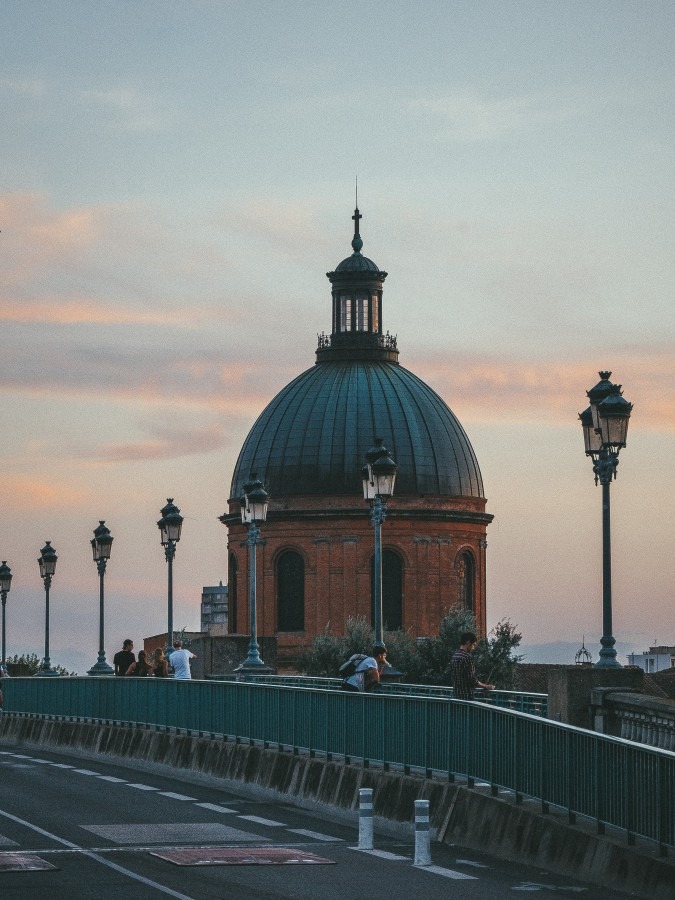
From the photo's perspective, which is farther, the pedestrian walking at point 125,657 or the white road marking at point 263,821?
the pedestrian walking at point 125,657

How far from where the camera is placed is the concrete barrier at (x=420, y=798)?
55.7 feet

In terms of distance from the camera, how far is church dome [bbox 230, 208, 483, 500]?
97.0m

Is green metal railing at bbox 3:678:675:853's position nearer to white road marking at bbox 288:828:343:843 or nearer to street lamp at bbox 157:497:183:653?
white road marking at bbox 288:828:343:843

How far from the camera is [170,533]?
153 ft

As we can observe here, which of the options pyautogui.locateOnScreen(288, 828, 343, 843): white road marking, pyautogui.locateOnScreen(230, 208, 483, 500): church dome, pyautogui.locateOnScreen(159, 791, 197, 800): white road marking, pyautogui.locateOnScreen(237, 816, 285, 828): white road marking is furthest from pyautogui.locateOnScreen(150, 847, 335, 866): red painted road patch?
pyautogui.locateOnScreen(230, 208, 483, 500): church dome

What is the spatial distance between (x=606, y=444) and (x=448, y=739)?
16.3ft

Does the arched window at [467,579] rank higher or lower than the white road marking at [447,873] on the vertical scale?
higher

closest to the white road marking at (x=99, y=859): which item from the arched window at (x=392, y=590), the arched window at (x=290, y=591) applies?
the arched window at (x=392, y=590)

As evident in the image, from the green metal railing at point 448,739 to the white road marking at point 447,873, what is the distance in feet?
3.61

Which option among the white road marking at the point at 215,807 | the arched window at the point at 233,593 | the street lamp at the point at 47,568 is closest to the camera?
the white road marking at the point at 215,807

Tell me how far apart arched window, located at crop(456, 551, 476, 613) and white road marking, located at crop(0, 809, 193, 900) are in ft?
257

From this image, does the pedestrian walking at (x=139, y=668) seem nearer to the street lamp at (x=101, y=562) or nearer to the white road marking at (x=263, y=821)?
the street lamp at (x=101, y=562)

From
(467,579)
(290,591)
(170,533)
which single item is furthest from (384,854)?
(467,579)

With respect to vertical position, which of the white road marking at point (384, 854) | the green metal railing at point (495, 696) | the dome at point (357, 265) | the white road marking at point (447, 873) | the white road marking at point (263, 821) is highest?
the dome at point (357, 265)
